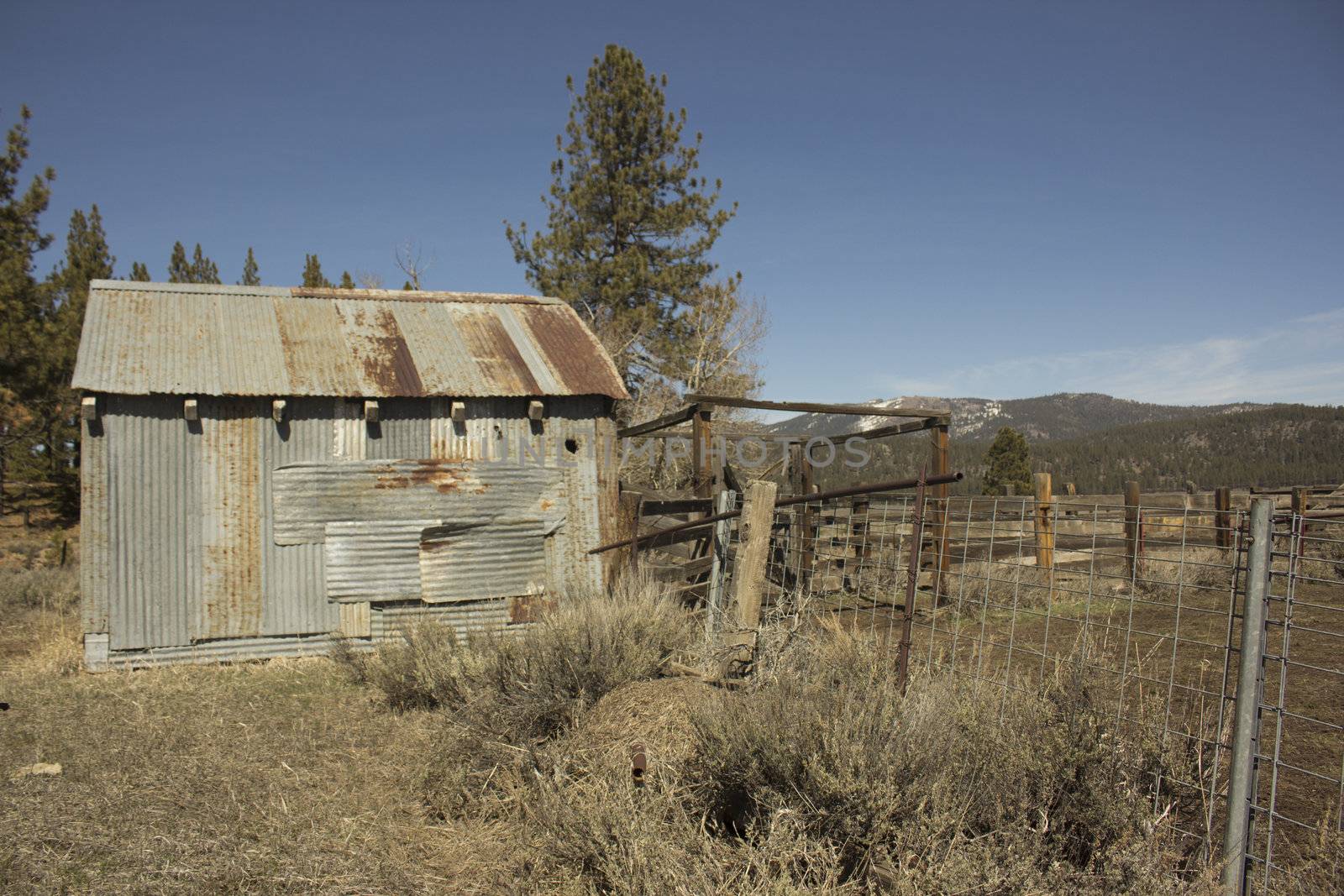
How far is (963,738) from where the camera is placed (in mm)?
3475

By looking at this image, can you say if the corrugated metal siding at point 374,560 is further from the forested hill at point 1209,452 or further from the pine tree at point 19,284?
the forested hill at point 1209,452

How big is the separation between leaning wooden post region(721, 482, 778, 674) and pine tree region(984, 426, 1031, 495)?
3763 cm

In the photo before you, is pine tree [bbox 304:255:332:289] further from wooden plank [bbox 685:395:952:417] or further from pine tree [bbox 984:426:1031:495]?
pine tree [bbox 984:426:1031:495]

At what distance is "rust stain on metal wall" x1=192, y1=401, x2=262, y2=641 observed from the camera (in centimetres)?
884

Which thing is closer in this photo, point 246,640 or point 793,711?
point 793,711

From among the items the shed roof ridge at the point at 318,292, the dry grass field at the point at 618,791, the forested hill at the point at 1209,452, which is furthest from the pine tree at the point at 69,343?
the forested hill at the point at 1209,452

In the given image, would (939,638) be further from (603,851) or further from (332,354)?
(332,354)

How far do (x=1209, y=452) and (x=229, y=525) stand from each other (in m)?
92.8

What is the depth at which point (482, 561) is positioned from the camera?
9.61m

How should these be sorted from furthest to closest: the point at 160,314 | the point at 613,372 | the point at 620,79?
the point at 620,79 < the point at 613,372 < the point at 160,314

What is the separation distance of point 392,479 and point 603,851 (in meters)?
6.74

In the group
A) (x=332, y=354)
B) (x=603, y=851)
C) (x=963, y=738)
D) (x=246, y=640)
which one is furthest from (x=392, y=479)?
(x=963, y=738)

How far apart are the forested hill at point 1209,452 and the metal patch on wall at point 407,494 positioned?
58.4 m

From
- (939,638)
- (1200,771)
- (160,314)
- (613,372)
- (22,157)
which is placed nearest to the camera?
(1200,771)
